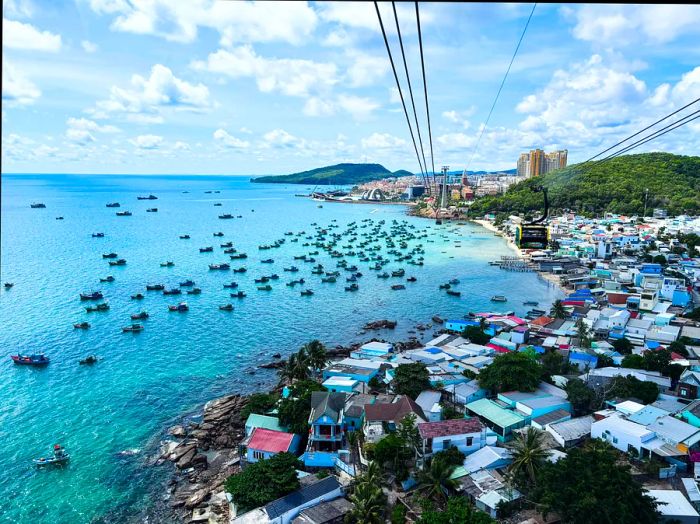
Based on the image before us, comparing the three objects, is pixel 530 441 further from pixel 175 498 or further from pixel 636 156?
pixel 636 156

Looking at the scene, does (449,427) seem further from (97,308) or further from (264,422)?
(97,308)

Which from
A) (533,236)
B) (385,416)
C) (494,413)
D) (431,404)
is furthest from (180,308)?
(533,236)

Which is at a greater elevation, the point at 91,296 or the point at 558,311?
the point at 558,311

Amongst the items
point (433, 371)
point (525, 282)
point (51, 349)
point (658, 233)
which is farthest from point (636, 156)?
point (51, 349)

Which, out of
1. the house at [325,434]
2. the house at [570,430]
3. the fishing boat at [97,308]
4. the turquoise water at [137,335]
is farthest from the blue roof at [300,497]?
the fishing boat at [97,308]

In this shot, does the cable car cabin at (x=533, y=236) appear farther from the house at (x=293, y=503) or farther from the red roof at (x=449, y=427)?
the house at (x=293, y=503)

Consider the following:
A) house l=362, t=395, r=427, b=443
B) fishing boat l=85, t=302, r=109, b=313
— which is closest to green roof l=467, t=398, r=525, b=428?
house l=362, t=395, r=427, b=443
